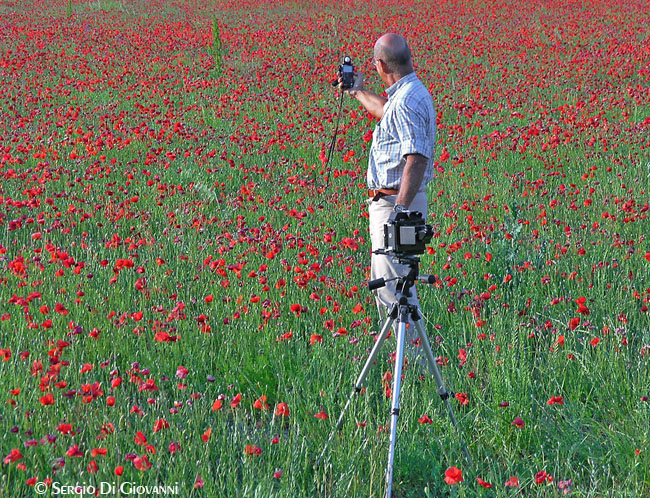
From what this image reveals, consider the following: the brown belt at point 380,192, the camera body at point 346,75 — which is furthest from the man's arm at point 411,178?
the camera body at point 346,75

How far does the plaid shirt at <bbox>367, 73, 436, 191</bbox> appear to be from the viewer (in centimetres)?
348

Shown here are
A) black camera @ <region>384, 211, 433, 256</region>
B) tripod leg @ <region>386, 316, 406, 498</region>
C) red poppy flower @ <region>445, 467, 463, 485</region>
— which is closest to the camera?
red poppy flower @ <region>445, 467, 463, 485</region>

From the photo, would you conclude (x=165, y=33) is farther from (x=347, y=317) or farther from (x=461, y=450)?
(x=461, y=450)

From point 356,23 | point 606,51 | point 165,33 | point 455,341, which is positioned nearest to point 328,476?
point 455,341

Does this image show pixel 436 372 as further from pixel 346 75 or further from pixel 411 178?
pixel 346 75

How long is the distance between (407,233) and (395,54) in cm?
133

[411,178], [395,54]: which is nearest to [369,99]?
[395,54]

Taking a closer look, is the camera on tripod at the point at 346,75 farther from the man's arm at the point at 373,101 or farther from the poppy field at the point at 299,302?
the poppy field at the point at 299,302

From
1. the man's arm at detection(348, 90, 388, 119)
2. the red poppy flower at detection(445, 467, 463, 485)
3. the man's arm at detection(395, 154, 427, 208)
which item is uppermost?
the man's arm at detection(348, 90, 388, 119)

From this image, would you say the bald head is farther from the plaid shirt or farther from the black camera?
the black camera

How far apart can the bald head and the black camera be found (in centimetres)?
120

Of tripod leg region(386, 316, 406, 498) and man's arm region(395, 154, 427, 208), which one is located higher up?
man's arm region(395, 154, 427, 208)

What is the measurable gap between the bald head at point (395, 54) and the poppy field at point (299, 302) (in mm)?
1405

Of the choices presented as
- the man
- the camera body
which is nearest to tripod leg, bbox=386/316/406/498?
the man
